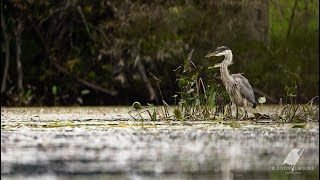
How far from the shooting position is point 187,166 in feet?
17.9

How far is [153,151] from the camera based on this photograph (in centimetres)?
615

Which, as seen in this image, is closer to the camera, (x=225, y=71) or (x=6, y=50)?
(x=225, y=71)

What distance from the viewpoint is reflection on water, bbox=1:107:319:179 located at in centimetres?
517

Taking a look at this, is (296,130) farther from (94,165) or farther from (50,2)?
(50,2)

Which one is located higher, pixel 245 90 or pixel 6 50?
pixel 245 90

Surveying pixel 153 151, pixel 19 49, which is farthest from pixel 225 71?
pixel 19 49

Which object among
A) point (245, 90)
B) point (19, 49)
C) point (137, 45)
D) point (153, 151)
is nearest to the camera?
point (153, 151)

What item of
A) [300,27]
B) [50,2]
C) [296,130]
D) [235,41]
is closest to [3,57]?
[50,2]

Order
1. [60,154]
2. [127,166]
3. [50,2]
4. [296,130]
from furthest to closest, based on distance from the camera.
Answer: [50,2]
[296,130]
[60,154]
[127,166]

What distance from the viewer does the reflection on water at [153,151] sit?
5.17m

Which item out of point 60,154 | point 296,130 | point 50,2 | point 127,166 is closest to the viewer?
point 127,166

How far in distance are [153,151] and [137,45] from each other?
8.06m

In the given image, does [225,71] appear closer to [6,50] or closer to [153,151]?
[153,151]

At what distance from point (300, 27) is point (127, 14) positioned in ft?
7.81
